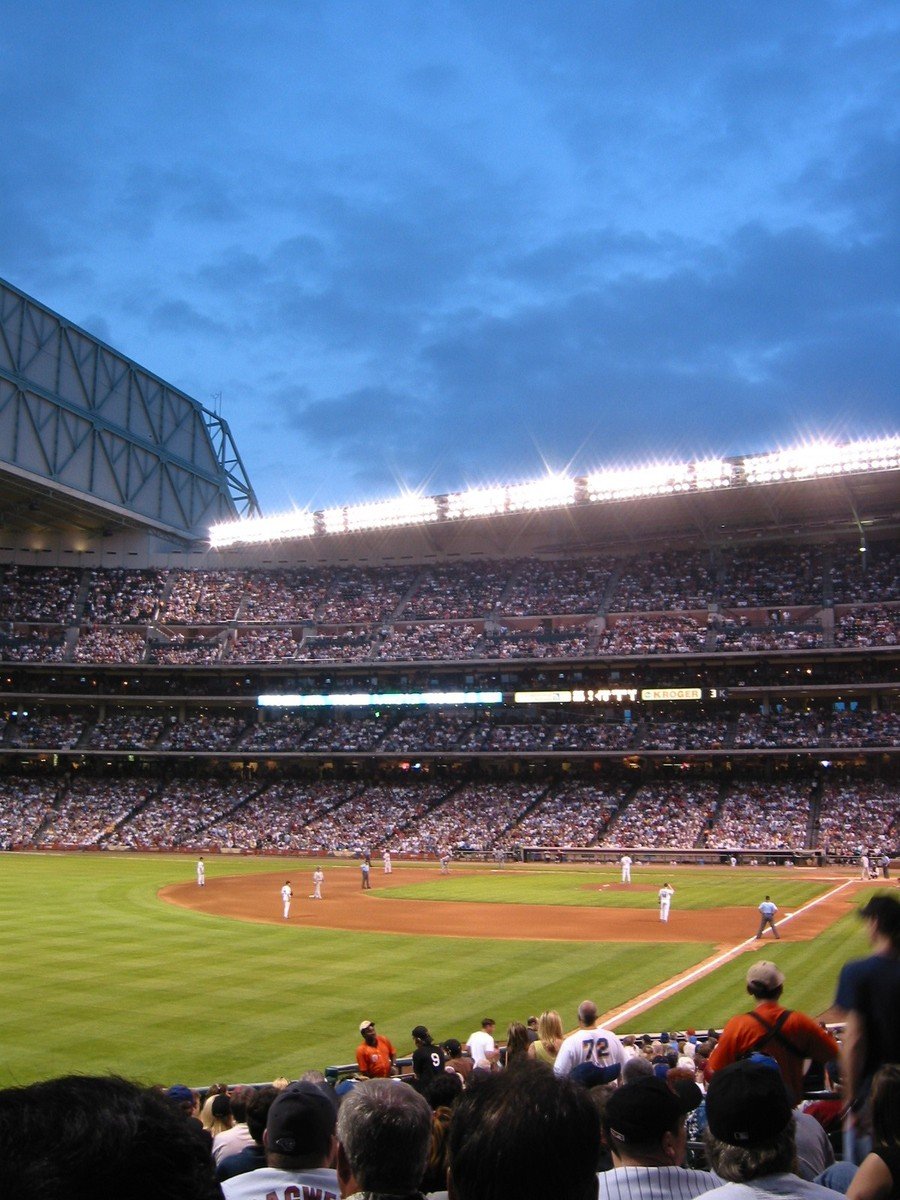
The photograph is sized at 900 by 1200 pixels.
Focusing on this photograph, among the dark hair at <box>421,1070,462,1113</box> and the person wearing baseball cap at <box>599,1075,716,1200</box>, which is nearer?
the person wearing baseball cap at <box>599,1075,716,1200</box>

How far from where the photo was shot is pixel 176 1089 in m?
9.01

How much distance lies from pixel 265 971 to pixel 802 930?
57.1 ft

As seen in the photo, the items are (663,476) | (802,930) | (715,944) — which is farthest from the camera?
(663,476)

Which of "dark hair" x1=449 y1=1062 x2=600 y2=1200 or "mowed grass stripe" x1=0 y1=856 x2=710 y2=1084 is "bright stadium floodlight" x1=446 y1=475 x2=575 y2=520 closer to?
"mowed grass stripe" x1=0 y1=856 x2=710 y2=1084

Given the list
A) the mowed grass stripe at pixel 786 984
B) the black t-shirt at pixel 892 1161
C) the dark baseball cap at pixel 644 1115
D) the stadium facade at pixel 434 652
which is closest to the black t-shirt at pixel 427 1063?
the dark baseball cap at pixel 644 1115

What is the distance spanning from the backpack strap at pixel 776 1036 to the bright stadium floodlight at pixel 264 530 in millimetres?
72830

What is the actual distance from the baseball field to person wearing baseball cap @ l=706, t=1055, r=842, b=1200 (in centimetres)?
1444

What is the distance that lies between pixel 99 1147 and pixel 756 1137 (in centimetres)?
325

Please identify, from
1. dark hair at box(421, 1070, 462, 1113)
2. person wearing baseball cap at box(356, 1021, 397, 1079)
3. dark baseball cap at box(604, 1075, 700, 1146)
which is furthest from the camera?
person wearing baseball cap at box(356, 1021, 397, 1079)

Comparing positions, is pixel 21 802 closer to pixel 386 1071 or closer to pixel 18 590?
pixel 18 590

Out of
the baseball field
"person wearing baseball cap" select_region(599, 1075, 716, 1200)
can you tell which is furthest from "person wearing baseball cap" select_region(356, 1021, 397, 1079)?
"person wearing baseball cap" select_region(599, 1075, 716, 1200)

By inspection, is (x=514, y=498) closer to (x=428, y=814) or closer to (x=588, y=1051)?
(x=428, y=814)

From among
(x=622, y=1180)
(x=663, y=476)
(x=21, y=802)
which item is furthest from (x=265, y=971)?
(x=21, y=802)

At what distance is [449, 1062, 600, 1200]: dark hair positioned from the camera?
104 inches
